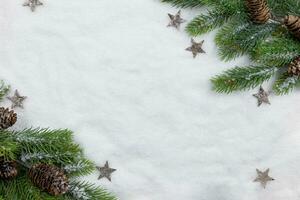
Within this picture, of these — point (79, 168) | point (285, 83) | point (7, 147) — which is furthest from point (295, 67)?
point (7, 147)

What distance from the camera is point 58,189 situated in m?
1.18

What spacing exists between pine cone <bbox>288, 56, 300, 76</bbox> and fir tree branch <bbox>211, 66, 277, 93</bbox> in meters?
0.05

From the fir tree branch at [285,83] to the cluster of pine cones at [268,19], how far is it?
15 mm

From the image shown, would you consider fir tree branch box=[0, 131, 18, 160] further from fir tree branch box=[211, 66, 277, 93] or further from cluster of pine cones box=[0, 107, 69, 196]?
fir tree branch box=[211, 66, 277, 93]

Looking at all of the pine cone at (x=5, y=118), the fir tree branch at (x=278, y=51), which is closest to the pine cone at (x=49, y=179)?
the pine cone at (x=5, y=118)

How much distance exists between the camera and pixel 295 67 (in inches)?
46.1

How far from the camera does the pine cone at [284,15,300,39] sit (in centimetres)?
113

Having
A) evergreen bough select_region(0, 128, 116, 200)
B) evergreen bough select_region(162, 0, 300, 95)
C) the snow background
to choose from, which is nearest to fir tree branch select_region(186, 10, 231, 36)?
evergreen bough select_region(162, 0, 300, 95)

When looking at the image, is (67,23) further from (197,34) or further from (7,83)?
(197,34)

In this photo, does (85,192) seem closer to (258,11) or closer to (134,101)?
(134,101)

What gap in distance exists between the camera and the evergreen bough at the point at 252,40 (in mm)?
1188

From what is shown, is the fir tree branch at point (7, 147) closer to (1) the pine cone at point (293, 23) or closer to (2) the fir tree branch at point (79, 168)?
(2) the fir tree branch at point (79, 168)

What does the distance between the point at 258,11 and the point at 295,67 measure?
0.18 metres

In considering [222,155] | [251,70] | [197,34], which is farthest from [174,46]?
[222,155]
